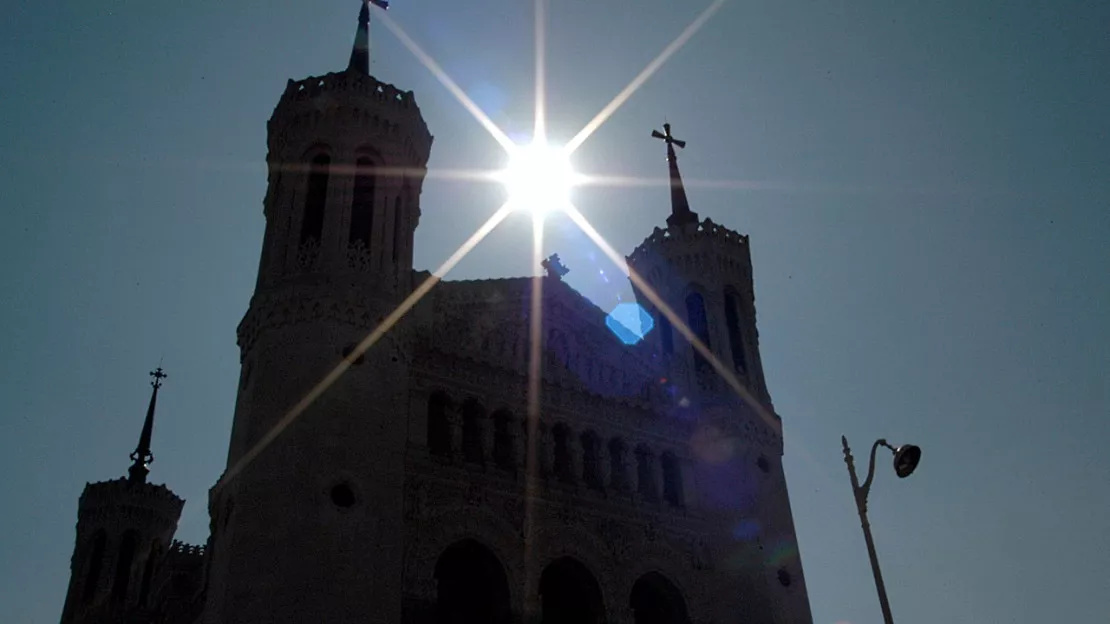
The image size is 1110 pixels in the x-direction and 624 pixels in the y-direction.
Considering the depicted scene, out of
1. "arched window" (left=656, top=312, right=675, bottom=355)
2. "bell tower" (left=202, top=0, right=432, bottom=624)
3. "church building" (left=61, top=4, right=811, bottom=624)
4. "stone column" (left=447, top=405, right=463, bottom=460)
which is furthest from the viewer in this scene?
"arched window" (left=656, top=312, right=675, bottom=355)

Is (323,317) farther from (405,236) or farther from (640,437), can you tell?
(640,437)

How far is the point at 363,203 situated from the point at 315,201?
4.26 ft

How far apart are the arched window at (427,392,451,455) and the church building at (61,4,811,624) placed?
0.19ft

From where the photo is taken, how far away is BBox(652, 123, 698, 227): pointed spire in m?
36.7

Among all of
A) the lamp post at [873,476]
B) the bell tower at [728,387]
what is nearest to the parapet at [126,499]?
the bell tower at [728,387]

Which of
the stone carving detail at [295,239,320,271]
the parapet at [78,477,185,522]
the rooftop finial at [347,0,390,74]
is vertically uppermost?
the rooftop finial at [347,0,390,74]

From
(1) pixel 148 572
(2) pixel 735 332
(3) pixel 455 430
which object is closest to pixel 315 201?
(3) pixel 455 430

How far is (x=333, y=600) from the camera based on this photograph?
20.5 meters

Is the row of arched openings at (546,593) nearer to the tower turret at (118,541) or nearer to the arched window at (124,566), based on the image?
the tower turret at (118,541)

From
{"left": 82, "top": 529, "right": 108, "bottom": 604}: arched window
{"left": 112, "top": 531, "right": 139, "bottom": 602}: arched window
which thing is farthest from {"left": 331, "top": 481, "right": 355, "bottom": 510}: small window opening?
{"left": 82, "top": 529, "right": 108, "bottom": 604}: arched window

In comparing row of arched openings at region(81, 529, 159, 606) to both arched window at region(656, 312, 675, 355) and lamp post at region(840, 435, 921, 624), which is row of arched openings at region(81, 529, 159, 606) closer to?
arched window at region(656, 312, 675, 355)

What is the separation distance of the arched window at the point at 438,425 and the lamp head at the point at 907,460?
37.0 feet

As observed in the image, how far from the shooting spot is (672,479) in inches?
1139

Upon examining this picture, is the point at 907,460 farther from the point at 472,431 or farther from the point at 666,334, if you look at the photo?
the point at 666,334
